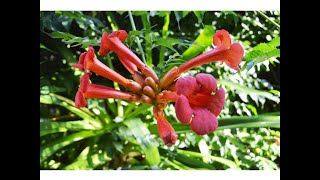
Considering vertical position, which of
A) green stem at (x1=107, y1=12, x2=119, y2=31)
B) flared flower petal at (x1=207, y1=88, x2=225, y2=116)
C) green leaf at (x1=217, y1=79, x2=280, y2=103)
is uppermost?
green stem at (x1=107, y1=12, x2=119, y2=31)

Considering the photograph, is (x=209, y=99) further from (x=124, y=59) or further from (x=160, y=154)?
(x=160, y=154)

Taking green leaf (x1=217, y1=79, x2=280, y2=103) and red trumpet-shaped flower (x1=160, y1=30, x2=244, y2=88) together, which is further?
green leaf (x1=217, y1=79, x2=280, y2=103)

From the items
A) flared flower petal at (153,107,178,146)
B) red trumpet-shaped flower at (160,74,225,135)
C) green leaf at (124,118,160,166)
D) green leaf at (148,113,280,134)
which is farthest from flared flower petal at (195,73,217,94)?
green leaf at (124,118,160,166)

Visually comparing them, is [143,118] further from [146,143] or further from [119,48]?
[119,48]

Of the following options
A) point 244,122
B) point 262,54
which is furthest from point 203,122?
point 244,122

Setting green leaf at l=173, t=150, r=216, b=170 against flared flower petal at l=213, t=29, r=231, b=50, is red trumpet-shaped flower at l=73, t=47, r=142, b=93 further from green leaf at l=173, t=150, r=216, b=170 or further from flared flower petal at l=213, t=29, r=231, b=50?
green leaf at l=173, t=150, r=216, b=170

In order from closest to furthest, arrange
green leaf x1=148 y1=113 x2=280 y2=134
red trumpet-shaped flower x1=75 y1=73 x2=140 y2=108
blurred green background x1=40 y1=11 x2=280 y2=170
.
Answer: red trumpet-shaped flower x1=75 y1=73 x2=140 y2=108, green leaf x1=148 y1=113 x2=280 y2=134, blurred green background x1=40 y1=11 x2=280 y2=170

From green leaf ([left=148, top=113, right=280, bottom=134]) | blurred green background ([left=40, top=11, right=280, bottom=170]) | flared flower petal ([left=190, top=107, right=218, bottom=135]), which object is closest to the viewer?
flared flower petal ([left=190, top=107, right=218, bottom=135])

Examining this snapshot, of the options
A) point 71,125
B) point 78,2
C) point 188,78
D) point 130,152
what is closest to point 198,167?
point 130,152
